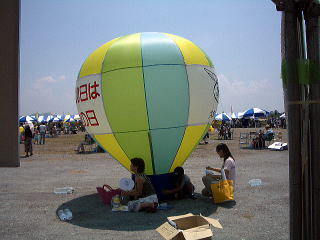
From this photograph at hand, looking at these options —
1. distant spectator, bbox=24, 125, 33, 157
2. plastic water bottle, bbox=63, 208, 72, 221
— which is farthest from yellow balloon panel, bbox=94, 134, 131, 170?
distant spectator, bbox=24, 125, 33, 157

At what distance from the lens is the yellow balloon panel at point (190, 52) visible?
6.88 m

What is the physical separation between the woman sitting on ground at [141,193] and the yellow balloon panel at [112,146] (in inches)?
23.6

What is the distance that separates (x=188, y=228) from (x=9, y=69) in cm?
318

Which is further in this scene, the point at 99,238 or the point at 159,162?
the point at 159,162

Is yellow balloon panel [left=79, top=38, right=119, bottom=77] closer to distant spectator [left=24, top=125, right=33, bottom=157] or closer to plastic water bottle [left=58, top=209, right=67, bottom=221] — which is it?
plastic water bottle [left=58, top=209, right=67, bottom=221]

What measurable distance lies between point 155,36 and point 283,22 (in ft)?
16.6

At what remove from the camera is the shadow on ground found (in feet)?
18.0

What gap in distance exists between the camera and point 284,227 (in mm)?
5129

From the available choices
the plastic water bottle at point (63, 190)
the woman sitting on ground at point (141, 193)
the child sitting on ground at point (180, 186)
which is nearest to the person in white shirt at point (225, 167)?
the child sitting on ground at point (180, 186)

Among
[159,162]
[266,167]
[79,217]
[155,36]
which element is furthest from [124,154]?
[266,167]

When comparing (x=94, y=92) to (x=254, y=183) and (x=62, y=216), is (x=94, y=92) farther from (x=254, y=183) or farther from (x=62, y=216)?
(x=254, y=183)

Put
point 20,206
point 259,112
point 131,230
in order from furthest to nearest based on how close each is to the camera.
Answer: point 259,112 → point 20,206 → point 131,230

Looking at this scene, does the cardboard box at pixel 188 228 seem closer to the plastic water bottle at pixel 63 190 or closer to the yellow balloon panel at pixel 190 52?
the yellow balloon panel at pixel 190 52

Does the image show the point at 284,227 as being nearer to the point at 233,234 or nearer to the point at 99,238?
the point at 233,234
